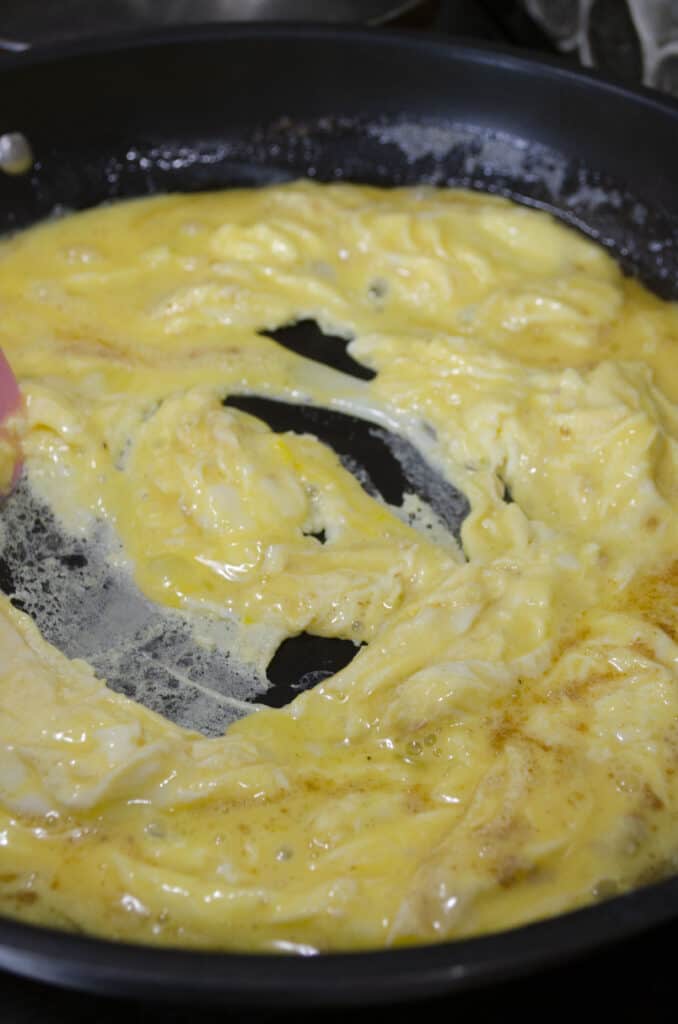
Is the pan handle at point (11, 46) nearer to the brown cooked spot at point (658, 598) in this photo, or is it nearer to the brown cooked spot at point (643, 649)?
the brown cooked spot at point (658, 598)

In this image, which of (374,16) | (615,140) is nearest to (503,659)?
(615,140)

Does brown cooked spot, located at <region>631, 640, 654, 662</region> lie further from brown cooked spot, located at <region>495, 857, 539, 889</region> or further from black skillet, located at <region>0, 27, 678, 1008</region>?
black skillet, located at <region>0, 27, 678, 1008</region>

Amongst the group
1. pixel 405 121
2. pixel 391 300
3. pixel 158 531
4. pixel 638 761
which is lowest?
pixel 158 531

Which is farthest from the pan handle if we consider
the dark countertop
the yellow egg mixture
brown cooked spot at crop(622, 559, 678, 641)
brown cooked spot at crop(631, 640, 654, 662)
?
the dark countertop

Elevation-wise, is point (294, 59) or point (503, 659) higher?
point (294, 59)

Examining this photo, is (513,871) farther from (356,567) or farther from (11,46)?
(11,46)

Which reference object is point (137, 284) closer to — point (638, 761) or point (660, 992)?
point (638, 761)
